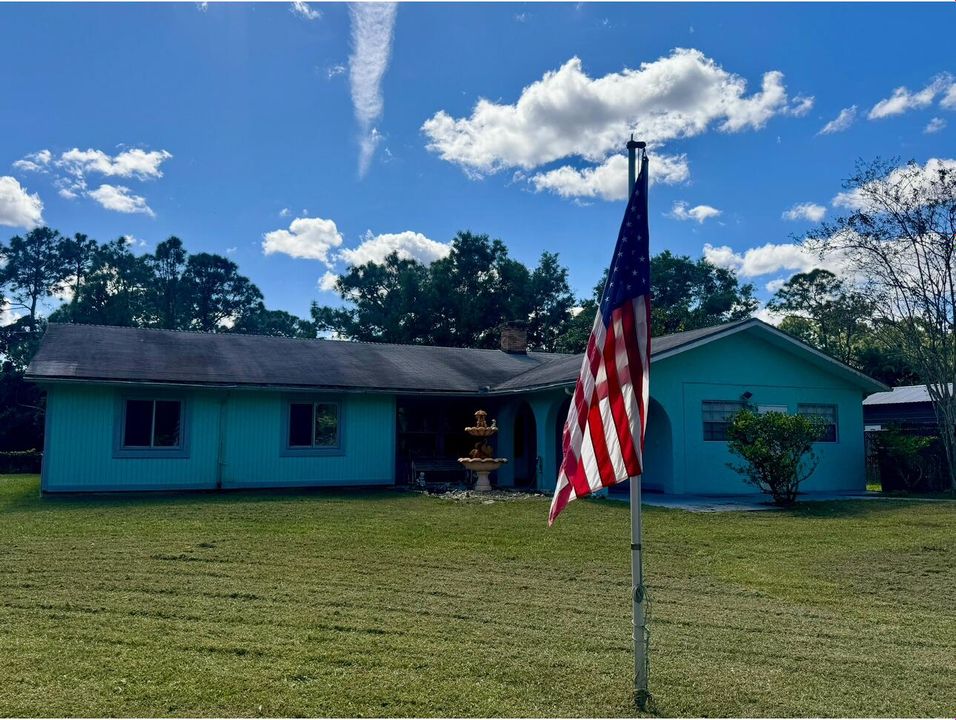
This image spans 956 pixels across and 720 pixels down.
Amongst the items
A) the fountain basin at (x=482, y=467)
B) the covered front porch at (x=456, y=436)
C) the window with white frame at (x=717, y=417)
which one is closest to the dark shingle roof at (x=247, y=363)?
the covered front porch at (x=456, y=436)

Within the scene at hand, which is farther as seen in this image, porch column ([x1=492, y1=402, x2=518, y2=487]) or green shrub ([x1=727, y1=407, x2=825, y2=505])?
porch column ([x1=492, y1=402, x2=518, y2=487])

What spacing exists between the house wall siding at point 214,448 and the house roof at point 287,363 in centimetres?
55

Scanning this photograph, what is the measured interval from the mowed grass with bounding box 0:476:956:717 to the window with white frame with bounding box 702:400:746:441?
5.89 meters

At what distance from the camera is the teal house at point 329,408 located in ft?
50.4

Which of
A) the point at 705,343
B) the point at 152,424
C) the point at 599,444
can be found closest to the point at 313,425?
the point at 152,424

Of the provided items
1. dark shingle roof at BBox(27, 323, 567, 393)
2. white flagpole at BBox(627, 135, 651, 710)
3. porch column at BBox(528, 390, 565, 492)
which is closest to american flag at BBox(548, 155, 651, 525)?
white flagpole at BBox(627, 135, 651, 710)

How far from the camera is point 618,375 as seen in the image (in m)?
4.31

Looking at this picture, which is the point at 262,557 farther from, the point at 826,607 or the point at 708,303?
the point at 708,303

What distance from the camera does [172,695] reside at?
4.02 meters

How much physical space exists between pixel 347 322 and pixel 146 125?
3224cm

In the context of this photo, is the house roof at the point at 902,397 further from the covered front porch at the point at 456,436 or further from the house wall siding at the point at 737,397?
the covered front porch at the point at 456,436

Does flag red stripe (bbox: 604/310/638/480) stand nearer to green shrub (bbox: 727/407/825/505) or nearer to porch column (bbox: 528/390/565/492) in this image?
green shrub (bbox: 727/407/825/505)

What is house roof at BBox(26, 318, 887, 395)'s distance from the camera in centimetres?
1557

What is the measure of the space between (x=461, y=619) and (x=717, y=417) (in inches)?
492
